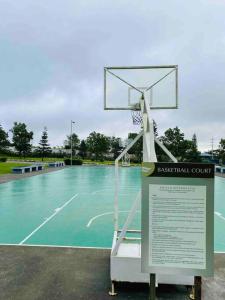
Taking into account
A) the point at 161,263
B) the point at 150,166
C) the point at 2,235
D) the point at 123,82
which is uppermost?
the point at 123,82

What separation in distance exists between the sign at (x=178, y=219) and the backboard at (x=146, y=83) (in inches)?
128

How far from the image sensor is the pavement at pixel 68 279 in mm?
4168

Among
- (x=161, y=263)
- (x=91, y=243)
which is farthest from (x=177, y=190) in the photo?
(x=91, y=243)

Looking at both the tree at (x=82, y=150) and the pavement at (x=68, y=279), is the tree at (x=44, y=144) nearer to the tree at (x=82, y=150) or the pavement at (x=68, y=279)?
the tree at (x=82, y=150)

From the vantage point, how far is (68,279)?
466cm

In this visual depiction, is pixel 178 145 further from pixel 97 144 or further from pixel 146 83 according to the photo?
pixel 146 83

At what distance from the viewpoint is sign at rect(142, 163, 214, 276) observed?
105 inches

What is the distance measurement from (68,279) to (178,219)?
2.94 m

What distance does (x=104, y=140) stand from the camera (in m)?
58.0

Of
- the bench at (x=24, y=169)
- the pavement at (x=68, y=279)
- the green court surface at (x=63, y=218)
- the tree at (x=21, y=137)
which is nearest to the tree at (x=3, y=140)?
the tree at (x=21, y=137)

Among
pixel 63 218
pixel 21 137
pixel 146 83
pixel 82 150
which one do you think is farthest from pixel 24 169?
pixel 82 150

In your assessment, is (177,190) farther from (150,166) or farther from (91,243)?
A: (91,243)

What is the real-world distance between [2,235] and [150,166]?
19.7 ft

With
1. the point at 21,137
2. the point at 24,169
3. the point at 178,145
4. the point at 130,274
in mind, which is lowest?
the point at 130,274
